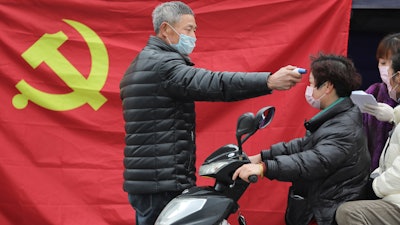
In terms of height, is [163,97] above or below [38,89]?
above

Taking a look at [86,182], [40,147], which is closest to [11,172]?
[40,147]

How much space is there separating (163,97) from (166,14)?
20.9 inches

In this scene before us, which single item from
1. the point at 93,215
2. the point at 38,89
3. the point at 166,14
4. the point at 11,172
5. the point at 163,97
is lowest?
the point at 93,215

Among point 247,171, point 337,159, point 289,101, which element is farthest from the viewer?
point 289,101

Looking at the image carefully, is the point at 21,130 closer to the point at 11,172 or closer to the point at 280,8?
the point at 11,172

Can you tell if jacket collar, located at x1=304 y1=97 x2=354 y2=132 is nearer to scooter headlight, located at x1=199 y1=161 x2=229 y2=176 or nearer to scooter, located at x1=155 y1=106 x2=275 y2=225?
scooter, located at x1=155 y1=106 x2=275 y2=225

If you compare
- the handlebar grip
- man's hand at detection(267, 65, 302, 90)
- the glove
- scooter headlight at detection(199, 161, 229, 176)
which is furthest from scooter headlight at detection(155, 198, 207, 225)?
the glove

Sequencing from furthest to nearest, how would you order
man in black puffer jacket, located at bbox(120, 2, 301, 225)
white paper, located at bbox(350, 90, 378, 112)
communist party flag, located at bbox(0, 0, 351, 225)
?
communist party flag, located at bbox(0, 0, 351, 225) < white paper, located at bbox(350, 90, 378, 112) < man in black puffer jacket, located at bbox(120, 2, 301, 225)

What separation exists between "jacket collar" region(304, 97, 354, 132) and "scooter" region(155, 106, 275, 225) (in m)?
0.49

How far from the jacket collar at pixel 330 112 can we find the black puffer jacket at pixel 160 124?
0.66 metres

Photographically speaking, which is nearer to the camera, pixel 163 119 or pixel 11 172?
pixel 163 119

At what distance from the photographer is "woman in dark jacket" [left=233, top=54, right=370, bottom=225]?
9.77ft

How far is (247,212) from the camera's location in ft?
15.5

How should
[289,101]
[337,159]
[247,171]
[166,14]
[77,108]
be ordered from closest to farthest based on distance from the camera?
[247,171], [337,159], [166,14], [289,101], [77,108]
